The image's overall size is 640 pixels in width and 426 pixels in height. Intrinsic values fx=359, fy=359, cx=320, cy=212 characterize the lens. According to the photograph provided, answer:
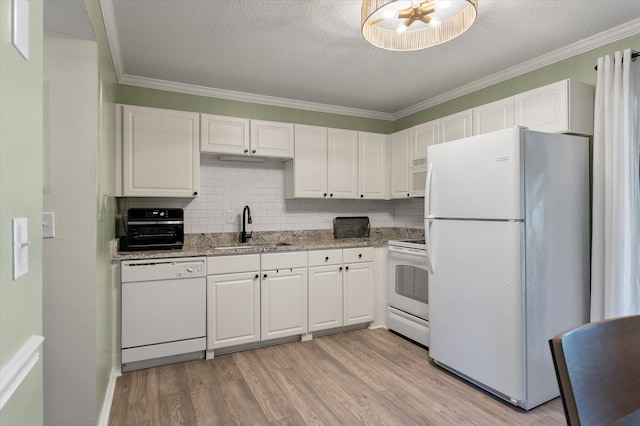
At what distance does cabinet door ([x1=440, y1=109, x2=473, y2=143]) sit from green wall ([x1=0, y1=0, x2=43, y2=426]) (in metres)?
3.11

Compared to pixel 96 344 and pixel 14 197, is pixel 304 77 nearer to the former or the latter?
pixel 96 344

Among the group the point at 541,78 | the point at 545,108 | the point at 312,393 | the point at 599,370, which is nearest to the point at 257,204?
the point at 312,393

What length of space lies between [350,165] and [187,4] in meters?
2.32

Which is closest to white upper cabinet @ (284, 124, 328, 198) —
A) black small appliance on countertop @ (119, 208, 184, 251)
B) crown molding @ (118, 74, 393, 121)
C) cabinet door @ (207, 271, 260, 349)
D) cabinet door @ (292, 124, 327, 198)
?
cabinet door @ (292, 124, 327, 198)

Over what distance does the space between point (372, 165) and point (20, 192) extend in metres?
3.66

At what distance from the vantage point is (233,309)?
3.08m

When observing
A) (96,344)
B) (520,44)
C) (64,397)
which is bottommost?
(64,397)

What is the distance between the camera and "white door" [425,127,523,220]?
223cm

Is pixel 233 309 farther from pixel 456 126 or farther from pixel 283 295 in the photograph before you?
pixel 456 126

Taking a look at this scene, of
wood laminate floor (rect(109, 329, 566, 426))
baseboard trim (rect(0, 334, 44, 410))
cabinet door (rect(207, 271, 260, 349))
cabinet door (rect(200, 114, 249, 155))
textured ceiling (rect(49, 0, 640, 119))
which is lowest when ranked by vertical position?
wood laminate floor (rect(109, 329, 566, 426))

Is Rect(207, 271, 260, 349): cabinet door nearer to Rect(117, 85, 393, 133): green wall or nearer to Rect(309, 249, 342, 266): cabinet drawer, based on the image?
Rect(309, 249, 342, 266): cabinet drawer

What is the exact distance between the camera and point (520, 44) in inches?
104

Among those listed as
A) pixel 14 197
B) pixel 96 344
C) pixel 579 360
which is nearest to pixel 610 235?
pixel 579 360

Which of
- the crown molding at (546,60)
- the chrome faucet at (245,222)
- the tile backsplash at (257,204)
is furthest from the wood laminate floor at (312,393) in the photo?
the crown molding at (546,60)
